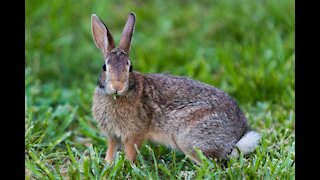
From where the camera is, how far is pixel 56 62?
873 centimetres

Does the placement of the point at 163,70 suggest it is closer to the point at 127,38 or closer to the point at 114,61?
the point at 127,38

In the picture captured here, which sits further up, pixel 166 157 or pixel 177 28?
pixel 177 28

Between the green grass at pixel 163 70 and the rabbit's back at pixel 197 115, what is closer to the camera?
the green grass at pixel 163 70

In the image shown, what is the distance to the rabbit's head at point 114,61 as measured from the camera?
539 centimetres

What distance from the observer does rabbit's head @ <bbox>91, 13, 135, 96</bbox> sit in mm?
5395

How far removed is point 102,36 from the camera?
5785 millimetres

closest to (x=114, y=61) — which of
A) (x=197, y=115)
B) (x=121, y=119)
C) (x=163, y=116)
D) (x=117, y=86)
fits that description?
(x=117, y=86)

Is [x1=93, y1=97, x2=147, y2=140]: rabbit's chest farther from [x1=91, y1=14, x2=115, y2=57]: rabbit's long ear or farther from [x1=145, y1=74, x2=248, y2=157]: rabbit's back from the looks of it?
[x1=91, y1=14, x2=115, y2=57]: rabbit's long ear

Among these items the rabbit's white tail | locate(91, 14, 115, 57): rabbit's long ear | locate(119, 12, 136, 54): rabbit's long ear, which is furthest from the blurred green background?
locate(119, 12, 136, 54): rabbit's long ear

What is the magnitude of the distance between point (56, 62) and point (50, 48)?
240mm

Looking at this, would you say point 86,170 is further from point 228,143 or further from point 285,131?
point 285,131

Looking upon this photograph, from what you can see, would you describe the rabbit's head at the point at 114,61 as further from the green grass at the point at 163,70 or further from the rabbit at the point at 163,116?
the green grass at the point at 163,70

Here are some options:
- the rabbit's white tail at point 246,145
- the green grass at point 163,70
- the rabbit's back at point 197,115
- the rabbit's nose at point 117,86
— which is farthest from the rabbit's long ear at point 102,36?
the rabbit's white tail at point 246,145

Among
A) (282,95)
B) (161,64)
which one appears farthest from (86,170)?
(161,64)
